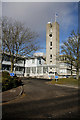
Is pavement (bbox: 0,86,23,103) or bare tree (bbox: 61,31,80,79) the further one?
bare tree (bbox: 61,31,80,79)

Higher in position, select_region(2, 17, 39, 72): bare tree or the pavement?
select_region(2, 17, 39, 72): bare tree

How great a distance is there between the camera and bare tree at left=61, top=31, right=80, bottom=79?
19955mm

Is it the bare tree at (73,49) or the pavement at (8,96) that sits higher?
the bare tree at (73,49)

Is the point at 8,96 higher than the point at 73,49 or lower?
lower

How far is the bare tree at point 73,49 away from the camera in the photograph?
786 inches

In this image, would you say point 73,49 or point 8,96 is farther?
point 73,49

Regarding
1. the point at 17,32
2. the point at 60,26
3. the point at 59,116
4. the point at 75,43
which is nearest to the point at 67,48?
the point at 75,43

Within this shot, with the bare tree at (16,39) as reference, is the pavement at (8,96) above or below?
below

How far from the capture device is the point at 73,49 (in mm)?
20672

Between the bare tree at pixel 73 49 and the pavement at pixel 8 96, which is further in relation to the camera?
the bare tree at pixel 73 49

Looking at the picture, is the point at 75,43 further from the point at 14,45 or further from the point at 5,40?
the point at 5,40

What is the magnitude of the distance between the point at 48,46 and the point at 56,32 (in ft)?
2.88

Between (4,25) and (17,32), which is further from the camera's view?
(17,32)

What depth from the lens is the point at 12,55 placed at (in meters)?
17.2
